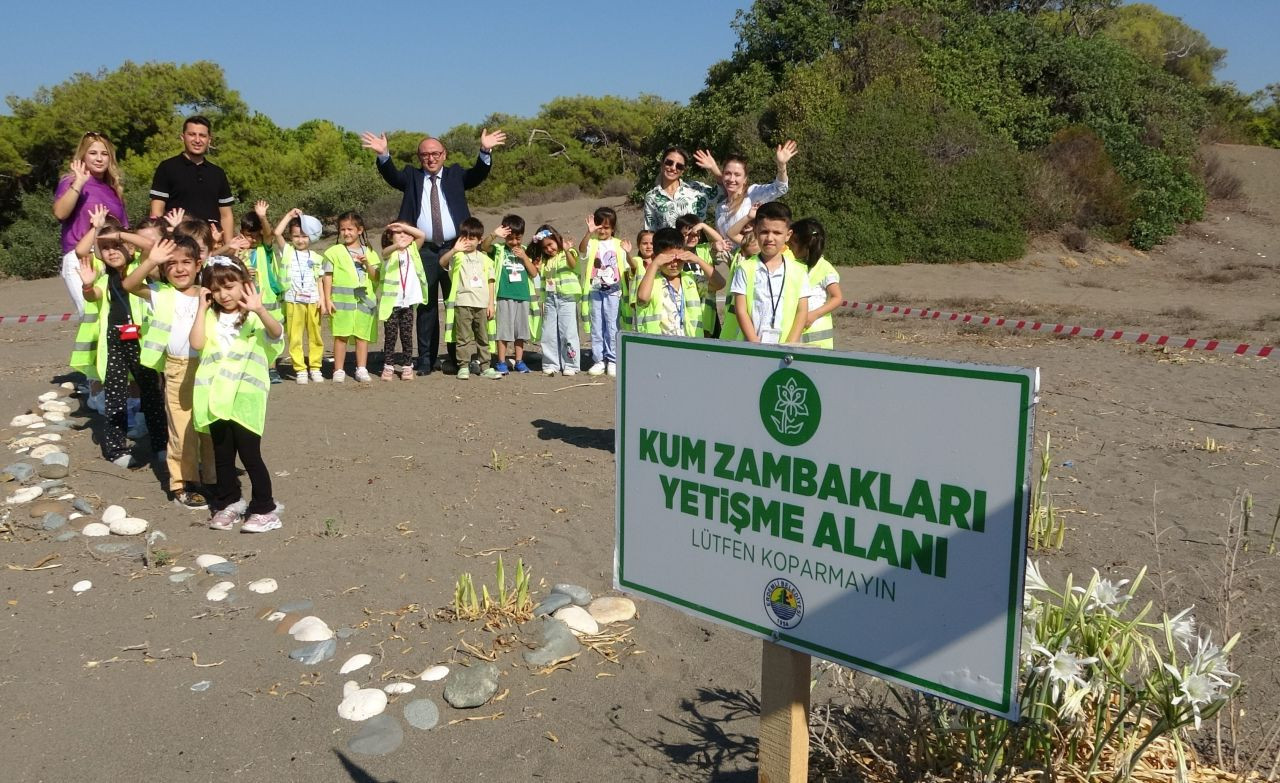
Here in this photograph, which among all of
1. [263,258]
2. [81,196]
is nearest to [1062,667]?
[81,196]

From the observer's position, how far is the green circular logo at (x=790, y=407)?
207 centimetres

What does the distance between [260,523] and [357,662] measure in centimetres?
189

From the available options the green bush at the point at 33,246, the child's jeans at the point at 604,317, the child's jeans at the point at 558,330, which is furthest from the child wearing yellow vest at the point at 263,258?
the green bush at the point at 33,246

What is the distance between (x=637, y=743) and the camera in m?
3.56

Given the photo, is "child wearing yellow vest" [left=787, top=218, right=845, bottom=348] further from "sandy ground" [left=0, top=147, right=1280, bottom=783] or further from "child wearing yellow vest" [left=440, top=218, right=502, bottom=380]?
"child wearing yellow vest" [left=440, top=218, right=502, bottom=380]

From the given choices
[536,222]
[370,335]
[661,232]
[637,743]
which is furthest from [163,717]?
[536,222]

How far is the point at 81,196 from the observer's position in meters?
7.48

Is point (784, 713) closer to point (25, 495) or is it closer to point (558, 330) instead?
point (25, 495)

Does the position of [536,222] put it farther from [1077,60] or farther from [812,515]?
[812,515]

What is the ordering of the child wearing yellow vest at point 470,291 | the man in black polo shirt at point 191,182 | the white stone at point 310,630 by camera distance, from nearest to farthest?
the white stone at point 310,630
the man in black polo shirt at point 191,182
the child wearing yellow vest at point 470,291

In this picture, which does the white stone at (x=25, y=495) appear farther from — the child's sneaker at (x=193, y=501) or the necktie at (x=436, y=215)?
the necktie at (x=436, y=215)

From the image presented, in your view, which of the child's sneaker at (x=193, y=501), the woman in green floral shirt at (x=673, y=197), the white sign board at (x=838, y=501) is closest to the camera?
the white sign board at (x=838, y=501)

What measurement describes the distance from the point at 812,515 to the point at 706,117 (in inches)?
935

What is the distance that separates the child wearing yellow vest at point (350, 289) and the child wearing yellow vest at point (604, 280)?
6.81ft
